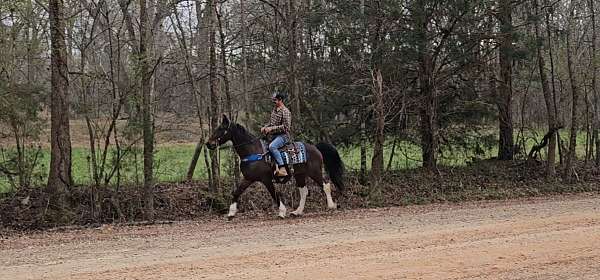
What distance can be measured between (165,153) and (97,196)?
2123 mm

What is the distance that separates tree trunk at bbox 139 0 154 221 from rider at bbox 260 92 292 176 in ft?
9.71

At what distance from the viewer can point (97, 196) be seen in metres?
15.5

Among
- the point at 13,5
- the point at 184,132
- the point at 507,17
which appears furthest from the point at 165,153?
→ the point at 507,17

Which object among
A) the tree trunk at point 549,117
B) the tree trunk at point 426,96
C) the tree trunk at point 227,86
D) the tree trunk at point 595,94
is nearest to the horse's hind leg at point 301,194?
the tree trunk at point 227,86

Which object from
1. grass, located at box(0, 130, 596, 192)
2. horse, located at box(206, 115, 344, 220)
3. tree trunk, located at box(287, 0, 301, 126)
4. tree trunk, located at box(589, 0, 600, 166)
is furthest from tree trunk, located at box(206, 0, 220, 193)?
tree trunk, located at box(589, 0, 600, 166)

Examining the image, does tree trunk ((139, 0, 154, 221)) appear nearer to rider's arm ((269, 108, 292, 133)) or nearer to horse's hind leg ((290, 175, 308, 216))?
rider's arm ((269, 108, 292, 133))

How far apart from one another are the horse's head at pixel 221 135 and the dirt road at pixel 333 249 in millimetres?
1658

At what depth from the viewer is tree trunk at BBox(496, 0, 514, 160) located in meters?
19.4

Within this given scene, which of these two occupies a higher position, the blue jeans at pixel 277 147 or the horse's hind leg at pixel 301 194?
the blue jeans at pixel 277 147

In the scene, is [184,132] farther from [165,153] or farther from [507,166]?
[507,166]

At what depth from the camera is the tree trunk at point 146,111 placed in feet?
48.3

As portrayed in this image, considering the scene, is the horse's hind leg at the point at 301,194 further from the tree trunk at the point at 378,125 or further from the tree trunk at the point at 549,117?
the tree trunk at the point at 549,117

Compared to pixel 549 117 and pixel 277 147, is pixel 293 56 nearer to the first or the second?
pixel 277 147

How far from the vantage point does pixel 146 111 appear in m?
15.1
